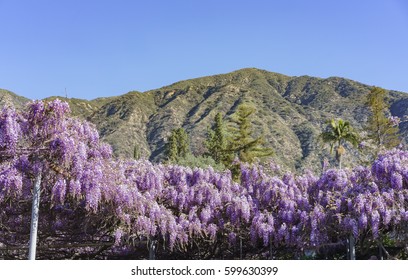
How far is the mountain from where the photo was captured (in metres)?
95.2

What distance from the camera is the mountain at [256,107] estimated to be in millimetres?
95188

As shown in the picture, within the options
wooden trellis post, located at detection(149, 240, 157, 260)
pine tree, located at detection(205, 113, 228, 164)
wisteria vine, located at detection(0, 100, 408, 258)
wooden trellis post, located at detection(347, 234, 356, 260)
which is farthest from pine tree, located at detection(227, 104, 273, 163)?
wooden trellis post, located at detection(347, 234, 356, 260)

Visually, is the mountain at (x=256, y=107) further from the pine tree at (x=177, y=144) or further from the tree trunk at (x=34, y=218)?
the tree trunk at (x=34, y=218)

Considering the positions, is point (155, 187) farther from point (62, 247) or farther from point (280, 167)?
point (280, 167)

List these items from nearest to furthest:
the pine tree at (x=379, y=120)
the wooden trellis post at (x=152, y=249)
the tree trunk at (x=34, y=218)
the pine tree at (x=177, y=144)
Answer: the tree trunk at (x=34, y=218) < the wooden trellis post at (x=152, y=249) < the pine tree at (x=379, y=120) < the pine tree at (x=177, y=144)

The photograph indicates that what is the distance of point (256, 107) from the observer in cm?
12038

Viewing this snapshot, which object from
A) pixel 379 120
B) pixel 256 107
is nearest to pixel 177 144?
pixel 379 120

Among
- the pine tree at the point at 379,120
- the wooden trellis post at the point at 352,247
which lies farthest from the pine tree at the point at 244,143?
the wooden trellis post at the point at 352,247

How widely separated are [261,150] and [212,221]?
3387cm

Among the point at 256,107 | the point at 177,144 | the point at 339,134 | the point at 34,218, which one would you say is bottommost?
the point at 34,218

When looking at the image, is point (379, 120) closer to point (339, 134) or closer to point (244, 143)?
point (339, 134)

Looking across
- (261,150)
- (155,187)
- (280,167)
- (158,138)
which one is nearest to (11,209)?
(155,187)

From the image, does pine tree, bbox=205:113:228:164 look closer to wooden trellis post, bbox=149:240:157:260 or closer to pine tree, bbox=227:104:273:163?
pine tree, bbox=227:104:273:163
